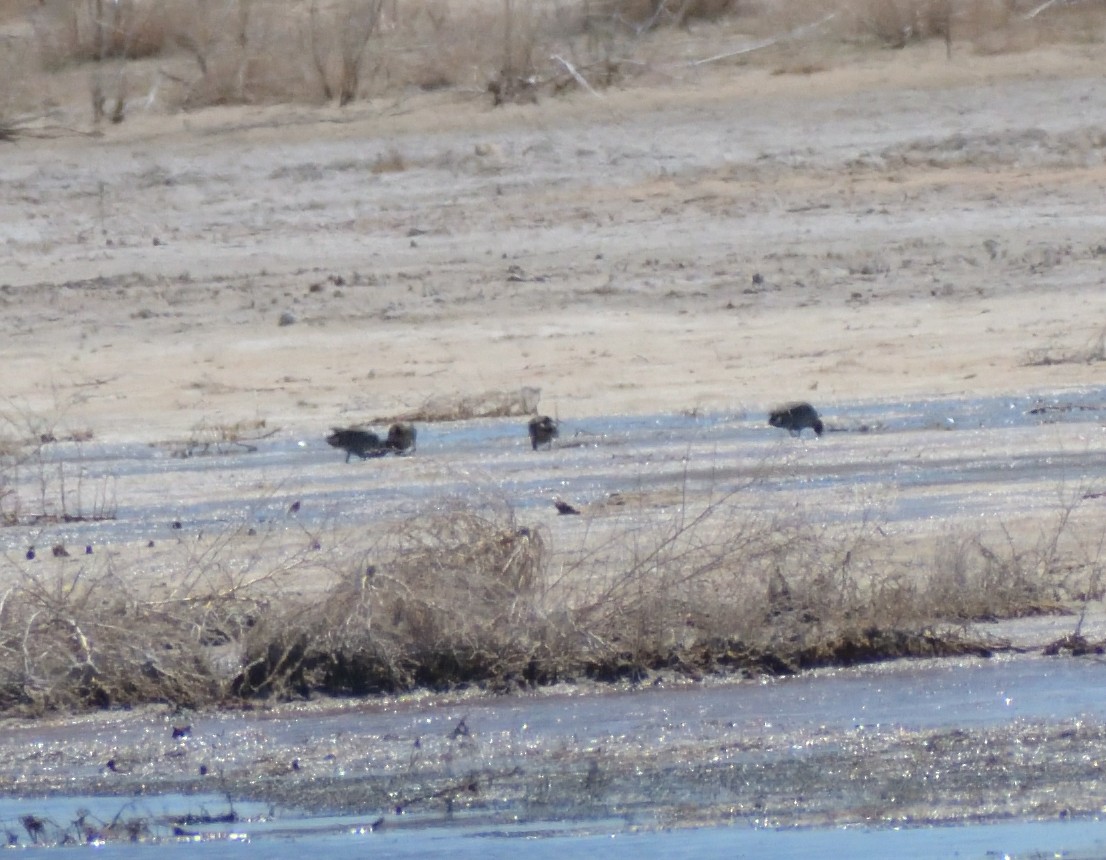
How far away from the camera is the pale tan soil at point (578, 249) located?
43.5ft

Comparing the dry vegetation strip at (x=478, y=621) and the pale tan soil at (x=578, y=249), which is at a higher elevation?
the pale tan soil at (x=578, y=249)

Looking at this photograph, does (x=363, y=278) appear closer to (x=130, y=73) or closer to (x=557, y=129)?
(x=557, y=129)

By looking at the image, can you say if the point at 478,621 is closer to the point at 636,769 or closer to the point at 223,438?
the point at 636,769

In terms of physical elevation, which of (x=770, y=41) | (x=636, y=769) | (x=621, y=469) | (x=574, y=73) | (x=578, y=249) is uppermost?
(x=770, y=41)

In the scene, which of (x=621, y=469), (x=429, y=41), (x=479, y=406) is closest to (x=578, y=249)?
(x=479, y=406)

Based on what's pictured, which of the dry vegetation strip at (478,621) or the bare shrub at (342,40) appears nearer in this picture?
the dry vegetation strip at (478,621)

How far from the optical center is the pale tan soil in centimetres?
1325

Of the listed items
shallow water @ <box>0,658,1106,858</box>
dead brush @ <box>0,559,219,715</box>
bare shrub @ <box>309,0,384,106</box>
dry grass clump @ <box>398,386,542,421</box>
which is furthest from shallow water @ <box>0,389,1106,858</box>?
bare shrub @ <box>309,0,384,106</box>

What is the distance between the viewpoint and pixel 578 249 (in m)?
16.5

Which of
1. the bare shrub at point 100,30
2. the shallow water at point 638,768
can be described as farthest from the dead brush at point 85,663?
the bare shrub at point 100,30

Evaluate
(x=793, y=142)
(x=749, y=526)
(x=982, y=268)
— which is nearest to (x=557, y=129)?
(x=793, y=142)

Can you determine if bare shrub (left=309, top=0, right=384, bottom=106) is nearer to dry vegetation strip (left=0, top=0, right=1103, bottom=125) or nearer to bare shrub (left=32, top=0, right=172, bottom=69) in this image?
dry vegetation strip (left=0, top=0, right=1103, bottom=125)

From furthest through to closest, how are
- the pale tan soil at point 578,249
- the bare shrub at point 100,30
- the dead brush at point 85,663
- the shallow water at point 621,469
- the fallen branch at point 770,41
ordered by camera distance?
the bare shrub at point 100,30, the fallen branch at point 770,41, the pale tan soil at point 578,249, the shallow water at point 621,469, the dead brush at point 85,663

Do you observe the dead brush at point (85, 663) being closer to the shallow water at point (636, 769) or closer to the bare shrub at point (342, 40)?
the shallow water at point (636, 769)
